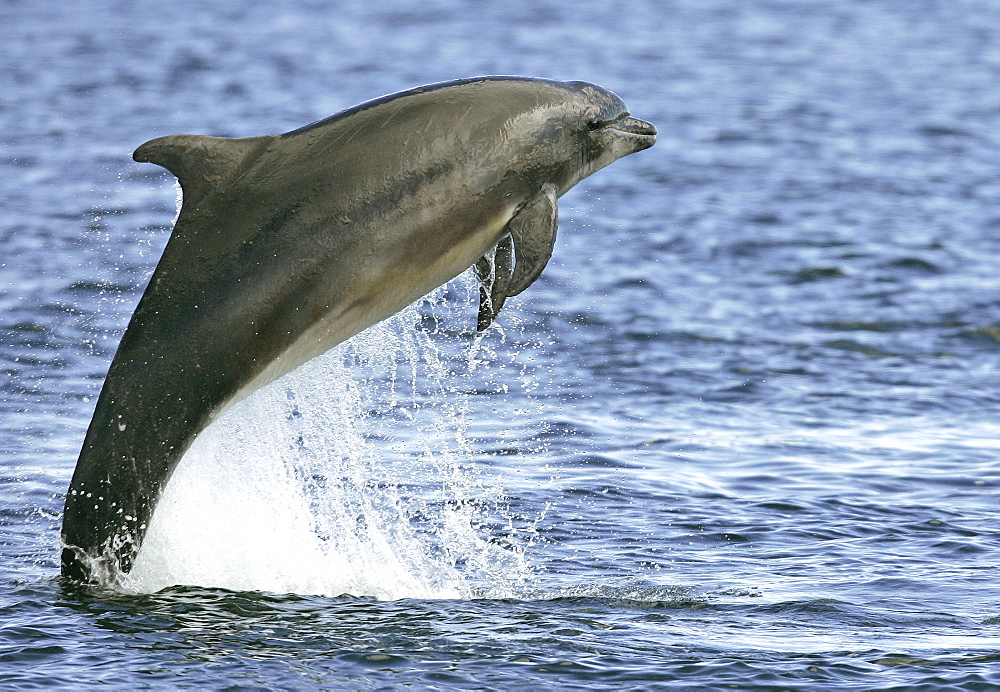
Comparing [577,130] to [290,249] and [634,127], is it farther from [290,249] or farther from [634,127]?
[290,249]

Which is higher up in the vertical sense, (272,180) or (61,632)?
(272,180)

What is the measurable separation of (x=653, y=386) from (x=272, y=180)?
783 cm

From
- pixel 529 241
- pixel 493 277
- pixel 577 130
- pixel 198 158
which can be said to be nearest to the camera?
pixel 198 158

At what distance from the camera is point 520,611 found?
9.84 metres

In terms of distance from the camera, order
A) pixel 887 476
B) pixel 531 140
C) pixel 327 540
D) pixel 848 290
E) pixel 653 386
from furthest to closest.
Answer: pixel 848 290 → pixel 653 386 → pixel 887 476 → pixel 327 540 → pixel 531 140

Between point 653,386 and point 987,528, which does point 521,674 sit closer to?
point 987,528

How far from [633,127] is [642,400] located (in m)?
6.00

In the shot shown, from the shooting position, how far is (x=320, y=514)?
11.6 m

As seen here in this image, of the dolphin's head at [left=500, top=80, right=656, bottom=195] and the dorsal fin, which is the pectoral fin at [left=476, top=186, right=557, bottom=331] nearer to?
the dolphin's head at [left=500, top=80, right=656, bottom=195]

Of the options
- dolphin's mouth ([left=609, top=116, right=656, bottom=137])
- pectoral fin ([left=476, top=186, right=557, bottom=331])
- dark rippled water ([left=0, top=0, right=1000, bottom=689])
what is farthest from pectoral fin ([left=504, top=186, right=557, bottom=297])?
dark rippled water ([left=0, top=0, right=1000, bottom=689])

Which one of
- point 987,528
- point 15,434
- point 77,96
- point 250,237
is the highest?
point 77,96

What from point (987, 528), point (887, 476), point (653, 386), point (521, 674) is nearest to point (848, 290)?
point (653, 386)

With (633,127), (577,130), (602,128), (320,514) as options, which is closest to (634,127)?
(633,127)

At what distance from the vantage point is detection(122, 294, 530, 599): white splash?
10.1 m
